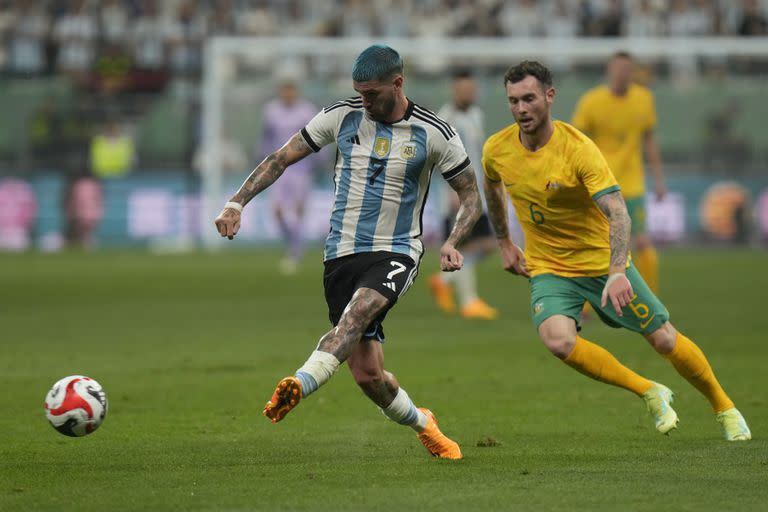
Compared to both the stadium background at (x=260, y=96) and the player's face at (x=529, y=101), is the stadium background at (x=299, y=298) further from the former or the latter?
the player's face at (x=529, y=101)

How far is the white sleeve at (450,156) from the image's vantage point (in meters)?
7.53

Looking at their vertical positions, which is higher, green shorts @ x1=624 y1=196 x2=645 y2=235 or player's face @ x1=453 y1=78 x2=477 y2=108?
player's face @ x1=453 y1=78 x2=477 y2=108

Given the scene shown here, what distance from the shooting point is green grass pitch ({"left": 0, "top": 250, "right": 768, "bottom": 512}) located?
6.49m

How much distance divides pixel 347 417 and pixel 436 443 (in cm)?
161

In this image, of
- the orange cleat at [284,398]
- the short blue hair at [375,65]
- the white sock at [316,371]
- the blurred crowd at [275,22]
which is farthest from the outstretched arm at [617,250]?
the blurred crowd at [275,22]

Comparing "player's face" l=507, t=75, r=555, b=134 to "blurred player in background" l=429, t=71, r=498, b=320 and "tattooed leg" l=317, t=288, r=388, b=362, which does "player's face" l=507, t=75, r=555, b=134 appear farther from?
"blurred player in background" l=429, t=71, r=498, b=320

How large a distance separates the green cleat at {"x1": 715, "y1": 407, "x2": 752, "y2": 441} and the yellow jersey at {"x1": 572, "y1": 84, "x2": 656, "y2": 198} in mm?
6222

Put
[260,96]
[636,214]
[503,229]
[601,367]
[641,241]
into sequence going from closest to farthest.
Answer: [601,367] < [503,229] < [636,214] < [641,241] < [260,96]

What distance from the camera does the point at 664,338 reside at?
8047mm

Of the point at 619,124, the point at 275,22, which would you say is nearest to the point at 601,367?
the point at 619,124

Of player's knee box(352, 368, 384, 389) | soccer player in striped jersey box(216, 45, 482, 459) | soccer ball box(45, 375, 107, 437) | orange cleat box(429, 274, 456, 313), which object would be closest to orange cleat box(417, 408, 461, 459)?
soccer player in striped jersey box(216, 45, 482, 459)

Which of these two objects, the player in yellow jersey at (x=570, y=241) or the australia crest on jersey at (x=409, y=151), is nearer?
the australia crest on jersey at (x=409, y=151)

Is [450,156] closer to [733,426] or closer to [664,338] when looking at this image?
[664,338]

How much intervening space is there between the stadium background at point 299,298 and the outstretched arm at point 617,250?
84 centimetres
